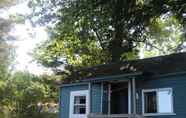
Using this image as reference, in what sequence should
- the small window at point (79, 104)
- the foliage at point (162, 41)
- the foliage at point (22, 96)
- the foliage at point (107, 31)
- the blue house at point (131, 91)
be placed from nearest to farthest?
the blue house at point (131, 91), the foliage at point (107, 31), the small window at point (79, 104), the foliage at point (162, 41), the foliage at point (22, 96)

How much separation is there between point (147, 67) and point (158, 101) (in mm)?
2607

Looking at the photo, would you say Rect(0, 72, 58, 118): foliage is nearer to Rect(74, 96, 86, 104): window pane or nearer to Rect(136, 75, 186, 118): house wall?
Rect(74, 96, 86, 104): window pane

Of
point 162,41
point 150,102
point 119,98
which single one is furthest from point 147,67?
point 162,41

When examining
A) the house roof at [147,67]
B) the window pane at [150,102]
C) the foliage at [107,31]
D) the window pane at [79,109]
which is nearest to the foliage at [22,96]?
the foliage at [107,31]

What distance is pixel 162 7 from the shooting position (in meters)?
19.5

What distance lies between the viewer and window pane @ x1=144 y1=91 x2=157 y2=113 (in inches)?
742

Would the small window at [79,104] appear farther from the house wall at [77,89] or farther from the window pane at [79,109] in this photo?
the house wall at [77,89]

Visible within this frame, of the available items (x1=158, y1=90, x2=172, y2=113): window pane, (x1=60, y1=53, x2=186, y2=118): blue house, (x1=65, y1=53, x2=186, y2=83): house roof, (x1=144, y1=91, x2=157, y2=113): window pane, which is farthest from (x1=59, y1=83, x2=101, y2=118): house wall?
(x1=158, y1=90, x2=172, y2=113): window pane

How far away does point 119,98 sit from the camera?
70.5 ft

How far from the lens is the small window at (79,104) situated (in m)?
22.6

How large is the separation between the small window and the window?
4.71 m

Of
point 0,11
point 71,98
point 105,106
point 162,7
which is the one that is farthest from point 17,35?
point 162,7

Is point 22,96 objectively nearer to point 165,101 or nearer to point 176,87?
point 165,101

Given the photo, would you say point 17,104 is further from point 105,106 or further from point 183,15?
point 183,15
